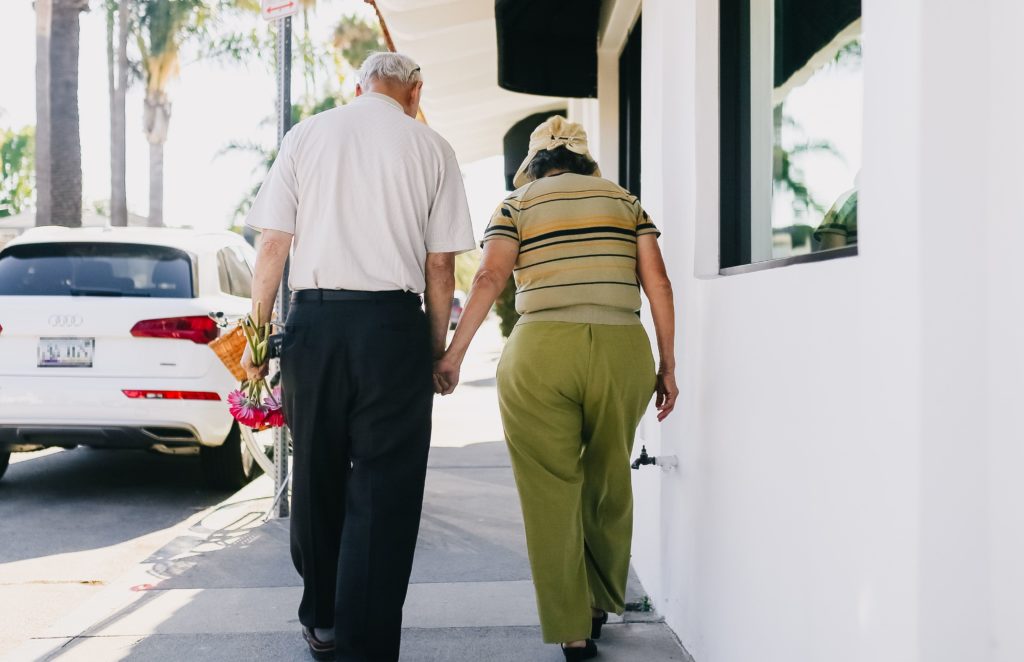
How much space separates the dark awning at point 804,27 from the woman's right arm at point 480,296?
101 cm

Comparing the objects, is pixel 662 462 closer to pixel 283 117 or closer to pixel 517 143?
pixel 283 117

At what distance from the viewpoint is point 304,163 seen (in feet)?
11.5

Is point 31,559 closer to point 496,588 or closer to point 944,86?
point 496,588

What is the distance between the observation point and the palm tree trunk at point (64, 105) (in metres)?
Answer: 16.8

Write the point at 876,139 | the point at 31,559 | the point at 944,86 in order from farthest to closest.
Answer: the point at 31,559, the point at 876,139, the point at 944,86

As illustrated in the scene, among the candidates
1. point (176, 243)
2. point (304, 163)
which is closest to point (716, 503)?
point (304, 163)

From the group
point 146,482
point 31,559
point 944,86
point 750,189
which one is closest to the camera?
point 944,86

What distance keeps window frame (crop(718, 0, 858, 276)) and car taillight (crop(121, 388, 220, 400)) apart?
382 cm

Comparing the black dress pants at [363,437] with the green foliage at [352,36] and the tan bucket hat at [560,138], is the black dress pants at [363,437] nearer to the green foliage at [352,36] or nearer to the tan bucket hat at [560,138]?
the tan bucket hat at [560,138]

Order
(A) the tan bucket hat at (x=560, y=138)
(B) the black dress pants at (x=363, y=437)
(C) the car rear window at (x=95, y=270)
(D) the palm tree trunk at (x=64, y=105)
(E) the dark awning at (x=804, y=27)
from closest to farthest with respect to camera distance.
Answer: (E) the dark awning at (x=804, y=27) < (B) the black dress pants at (x=363, y=437) < (A) the tan bucket hat at (x=560, y=138) < (C) the car rear window at (x=95, y=270) < (D) the palm tree trunk at (x=64, y=105)

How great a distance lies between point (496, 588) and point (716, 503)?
1.61 metres

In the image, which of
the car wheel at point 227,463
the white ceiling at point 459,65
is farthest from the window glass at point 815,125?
the car wheel at point 227,463

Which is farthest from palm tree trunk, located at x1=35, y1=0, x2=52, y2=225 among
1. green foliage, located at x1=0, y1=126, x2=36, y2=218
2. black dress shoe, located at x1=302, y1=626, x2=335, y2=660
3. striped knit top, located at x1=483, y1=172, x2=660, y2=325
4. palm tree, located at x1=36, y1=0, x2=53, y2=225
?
green foliage, located at x1=0, y1=126, x2=36, y2=218

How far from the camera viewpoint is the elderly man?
3.42 meters
